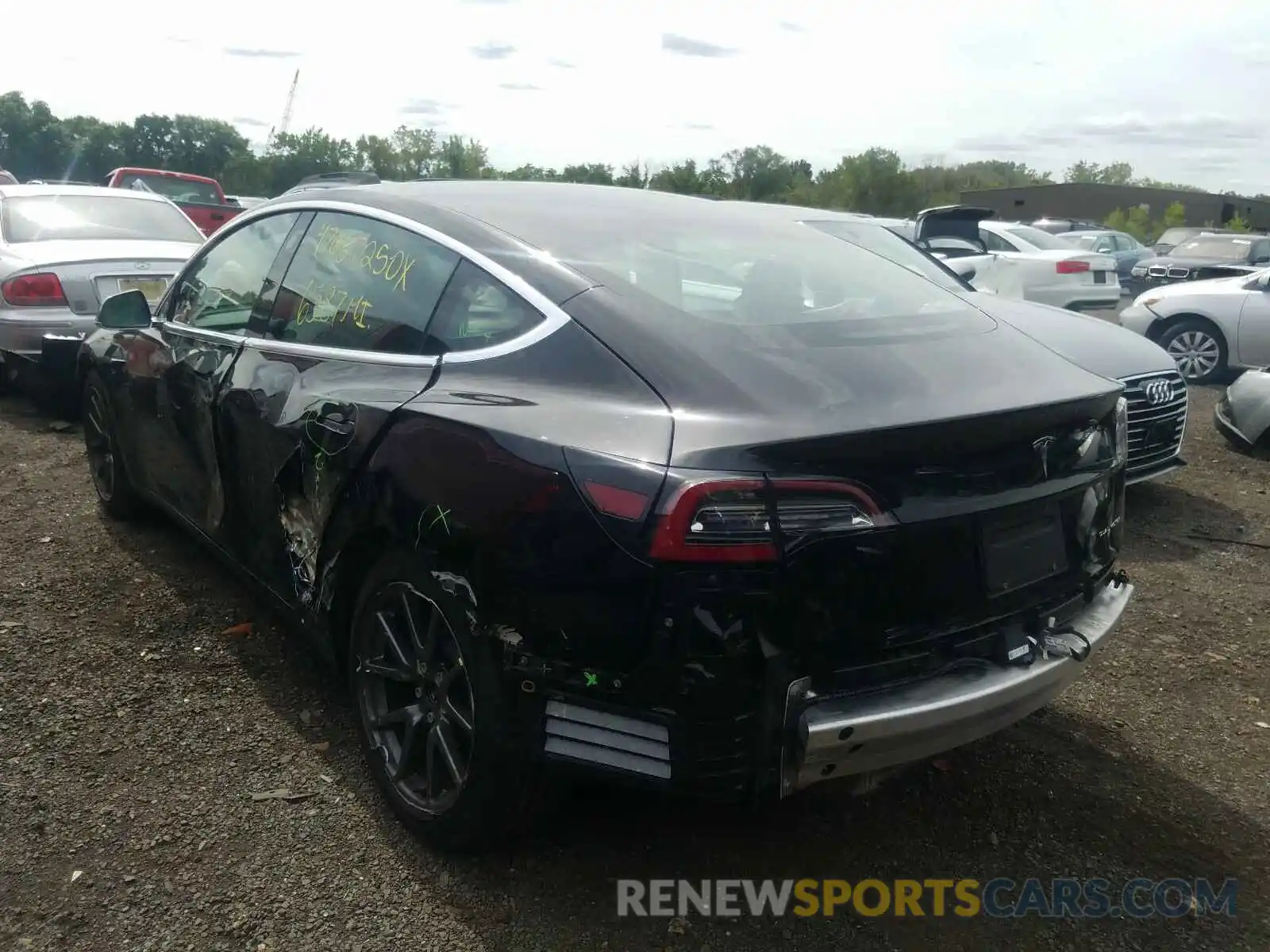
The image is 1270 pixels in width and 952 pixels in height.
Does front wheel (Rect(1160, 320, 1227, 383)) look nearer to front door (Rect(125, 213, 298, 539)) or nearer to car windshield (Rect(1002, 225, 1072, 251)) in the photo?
car windshield (Rect(1002, 225, 1072, 251))

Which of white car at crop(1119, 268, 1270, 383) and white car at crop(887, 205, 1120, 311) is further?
white car at crop(887, 205, 1120, 311)

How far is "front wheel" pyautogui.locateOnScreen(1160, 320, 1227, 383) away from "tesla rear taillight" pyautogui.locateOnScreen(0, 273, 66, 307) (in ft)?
32.6

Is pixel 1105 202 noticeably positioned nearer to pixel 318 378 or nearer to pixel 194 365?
pixel 194 365

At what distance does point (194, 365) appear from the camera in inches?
147

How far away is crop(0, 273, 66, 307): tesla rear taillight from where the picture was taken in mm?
6859

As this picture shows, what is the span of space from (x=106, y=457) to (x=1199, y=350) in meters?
9.91

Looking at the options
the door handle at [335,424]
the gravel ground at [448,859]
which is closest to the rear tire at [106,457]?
the gravel ground at [448,859]

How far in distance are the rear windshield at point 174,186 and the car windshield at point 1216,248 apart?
15.8m

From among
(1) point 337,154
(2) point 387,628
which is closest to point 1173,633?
(2) point 387,628

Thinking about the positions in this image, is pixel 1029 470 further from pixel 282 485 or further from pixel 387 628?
pixel 282 485

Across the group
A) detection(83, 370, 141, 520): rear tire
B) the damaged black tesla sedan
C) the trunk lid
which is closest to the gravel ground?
the damaged black tesla sedan

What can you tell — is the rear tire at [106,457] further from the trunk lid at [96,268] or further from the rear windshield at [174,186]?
the rear windshield at [174,186]

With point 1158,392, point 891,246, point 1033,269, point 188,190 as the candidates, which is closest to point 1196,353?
point 1033,269

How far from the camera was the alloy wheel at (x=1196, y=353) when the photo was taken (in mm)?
10289
